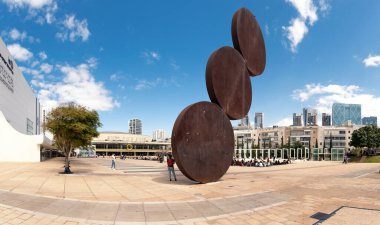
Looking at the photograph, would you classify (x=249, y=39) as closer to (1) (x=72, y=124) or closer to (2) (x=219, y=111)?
(2) (x=219, y=111)

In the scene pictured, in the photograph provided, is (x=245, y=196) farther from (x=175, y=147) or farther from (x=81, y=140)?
(x=81, y=140)

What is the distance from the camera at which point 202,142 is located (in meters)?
15.4

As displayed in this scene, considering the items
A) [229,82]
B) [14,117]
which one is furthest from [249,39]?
[14,117]

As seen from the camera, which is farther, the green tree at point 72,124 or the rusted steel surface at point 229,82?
the green tree at point 72,124

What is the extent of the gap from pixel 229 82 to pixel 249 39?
449 centimetres

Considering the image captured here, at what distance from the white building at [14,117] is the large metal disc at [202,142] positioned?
34.0 m

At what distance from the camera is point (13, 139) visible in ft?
135

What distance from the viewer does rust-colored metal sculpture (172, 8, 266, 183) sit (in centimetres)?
1460

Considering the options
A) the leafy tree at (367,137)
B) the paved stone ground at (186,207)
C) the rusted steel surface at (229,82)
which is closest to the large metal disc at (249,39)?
the rusted steel surface at (229,82)

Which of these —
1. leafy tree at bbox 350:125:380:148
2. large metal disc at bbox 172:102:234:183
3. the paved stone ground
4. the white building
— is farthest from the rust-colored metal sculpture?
leafy tree at bbox 350:125:380:148

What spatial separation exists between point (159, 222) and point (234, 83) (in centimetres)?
1163

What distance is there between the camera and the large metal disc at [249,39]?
60.4 feet

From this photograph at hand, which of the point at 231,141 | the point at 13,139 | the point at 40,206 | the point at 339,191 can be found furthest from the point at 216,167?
the point at 13,139

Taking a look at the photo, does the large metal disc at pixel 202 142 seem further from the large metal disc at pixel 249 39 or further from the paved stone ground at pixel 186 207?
the large metal disc at pixel 249 39
